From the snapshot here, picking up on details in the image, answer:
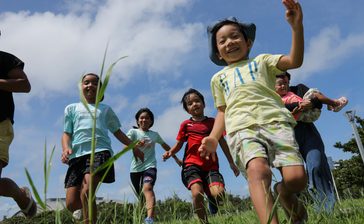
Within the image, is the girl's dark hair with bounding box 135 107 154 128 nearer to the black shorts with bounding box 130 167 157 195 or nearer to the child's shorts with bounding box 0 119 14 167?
the black shorts with bounding box 130 167 157 195

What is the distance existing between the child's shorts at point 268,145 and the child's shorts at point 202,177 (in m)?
2.37

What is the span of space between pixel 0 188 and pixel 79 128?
120cm

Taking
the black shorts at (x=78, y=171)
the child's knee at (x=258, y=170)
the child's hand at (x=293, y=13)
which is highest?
the child's hand at (x=293, y=13)

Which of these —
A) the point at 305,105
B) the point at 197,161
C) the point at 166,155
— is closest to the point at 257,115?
the point at 305,105

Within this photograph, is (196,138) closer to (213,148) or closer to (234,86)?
(234,86)

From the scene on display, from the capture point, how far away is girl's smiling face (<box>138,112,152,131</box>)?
7.93m

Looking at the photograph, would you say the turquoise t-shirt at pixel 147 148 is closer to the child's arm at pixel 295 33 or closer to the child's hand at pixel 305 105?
the child's hand at pixel 305 105

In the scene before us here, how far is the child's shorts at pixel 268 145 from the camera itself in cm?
260

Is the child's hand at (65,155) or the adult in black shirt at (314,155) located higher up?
the child's hand at (65,155)

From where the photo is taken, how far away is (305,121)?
14.7 feet

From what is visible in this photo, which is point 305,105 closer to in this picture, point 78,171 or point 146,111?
point 78,171

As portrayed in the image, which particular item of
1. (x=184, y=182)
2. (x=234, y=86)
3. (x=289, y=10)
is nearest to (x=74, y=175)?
(x=184, y=182)

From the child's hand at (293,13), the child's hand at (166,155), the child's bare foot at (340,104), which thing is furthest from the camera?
the child's hand at (166,155)

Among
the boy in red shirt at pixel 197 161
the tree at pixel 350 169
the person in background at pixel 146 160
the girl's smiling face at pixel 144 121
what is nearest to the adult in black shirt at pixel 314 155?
Result: the boy in red shirt at pixel 197 161
